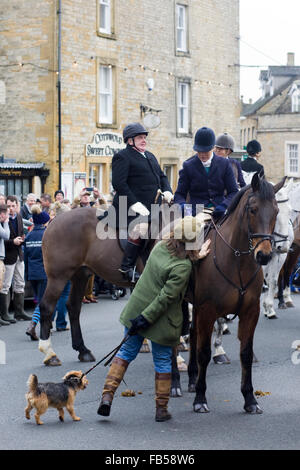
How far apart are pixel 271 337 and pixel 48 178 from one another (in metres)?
16.9

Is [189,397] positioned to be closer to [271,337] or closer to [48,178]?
[271,337]

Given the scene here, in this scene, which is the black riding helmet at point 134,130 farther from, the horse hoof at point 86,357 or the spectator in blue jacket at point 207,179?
the horse hoof at point 86,357

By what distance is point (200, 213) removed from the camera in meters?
8.93

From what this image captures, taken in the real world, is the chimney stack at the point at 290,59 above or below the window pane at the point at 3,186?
above

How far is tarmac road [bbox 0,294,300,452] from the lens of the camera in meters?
6.87

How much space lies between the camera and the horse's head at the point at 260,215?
7.48 meters

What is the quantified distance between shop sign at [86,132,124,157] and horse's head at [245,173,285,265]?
2192cm

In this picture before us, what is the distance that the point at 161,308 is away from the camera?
740 centimetres

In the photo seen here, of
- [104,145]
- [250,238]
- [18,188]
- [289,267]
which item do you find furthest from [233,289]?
[104,145]

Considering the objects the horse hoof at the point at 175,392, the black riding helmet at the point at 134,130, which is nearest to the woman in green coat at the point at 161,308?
the horse hoof at the point at 175,392

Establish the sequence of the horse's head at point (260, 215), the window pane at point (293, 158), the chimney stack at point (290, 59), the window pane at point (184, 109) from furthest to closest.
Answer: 1. the chimney stack at point (290, 59)
2. the window pane at point (293, 158)
3. the window pane at point (184, 109)
4. the horse's head at point (260, 215)

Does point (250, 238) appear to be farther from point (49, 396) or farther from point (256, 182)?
point (49, 396)

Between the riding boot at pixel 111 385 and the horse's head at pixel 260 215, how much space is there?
1.56 meters

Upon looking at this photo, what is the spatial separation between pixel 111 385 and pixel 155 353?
19.3 inches
